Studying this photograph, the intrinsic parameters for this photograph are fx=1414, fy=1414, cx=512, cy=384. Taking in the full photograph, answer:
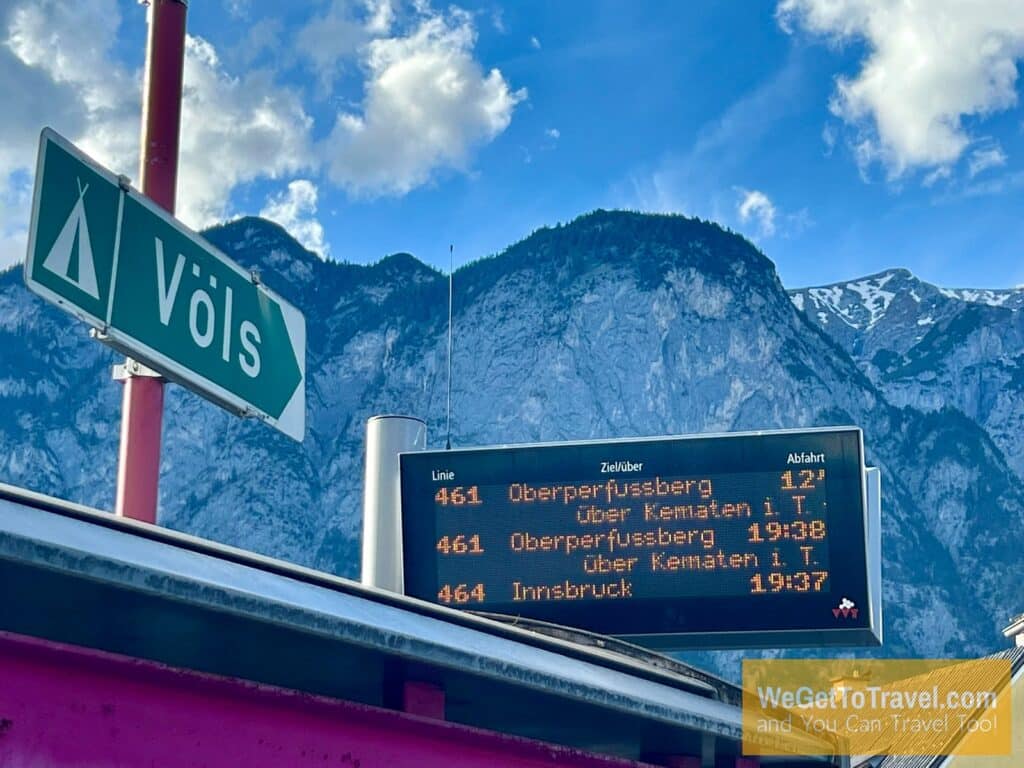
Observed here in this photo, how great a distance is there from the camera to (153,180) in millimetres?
8000

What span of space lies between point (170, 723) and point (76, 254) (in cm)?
180

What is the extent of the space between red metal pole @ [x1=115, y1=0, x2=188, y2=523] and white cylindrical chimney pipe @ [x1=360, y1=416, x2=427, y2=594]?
752cm

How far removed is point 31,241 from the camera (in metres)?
5.11

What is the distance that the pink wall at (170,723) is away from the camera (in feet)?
14.7

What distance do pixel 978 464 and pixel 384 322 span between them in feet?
163

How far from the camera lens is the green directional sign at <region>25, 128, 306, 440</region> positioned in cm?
530

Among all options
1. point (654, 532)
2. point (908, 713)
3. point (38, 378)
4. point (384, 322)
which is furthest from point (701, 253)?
point (654, 532)

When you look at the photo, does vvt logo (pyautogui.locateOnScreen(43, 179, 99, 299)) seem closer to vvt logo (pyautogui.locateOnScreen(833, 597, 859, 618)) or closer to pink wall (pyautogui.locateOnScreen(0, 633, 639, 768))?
pink wall (pyautogui.locateOnScreen(0, 633, 639, 768))

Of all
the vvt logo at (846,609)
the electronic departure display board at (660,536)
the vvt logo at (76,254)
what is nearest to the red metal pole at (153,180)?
the vvt logo at (76,254)

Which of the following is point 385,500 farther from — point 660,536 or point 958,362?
point 958,362

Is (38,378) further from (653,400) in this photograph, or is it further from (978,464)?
(978,464)

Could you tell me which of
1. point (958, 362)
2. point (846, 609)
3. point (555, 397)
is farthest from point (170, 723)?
point (958, 362)

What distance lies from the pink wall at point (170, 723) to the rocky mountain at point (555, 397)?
94.4 meters

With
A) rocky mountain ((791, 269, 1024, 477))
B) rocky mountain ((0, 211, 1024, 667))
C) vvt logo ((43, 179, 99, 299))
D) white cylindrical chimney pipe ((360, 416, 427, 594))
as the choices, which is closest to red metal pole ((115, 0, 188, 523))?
vvt logo ((43, 179, 99, 299))
